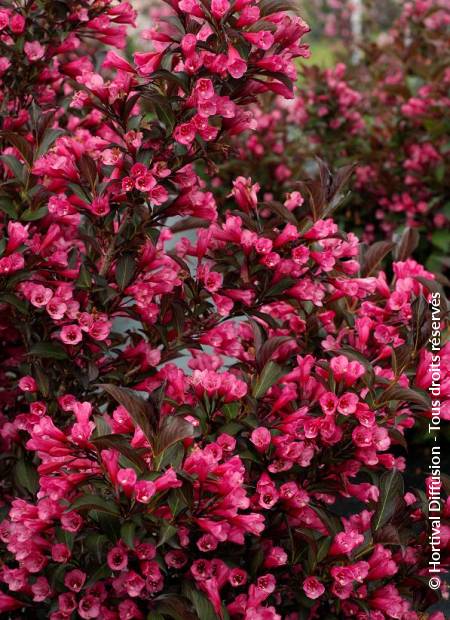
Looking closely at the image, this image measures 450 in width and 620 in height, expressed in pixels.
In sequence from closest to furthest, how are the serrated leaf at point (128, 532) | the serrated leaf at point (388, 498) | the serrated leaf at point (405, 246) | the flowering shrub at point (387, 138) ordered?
the serrated leaf at point (128, 532)
the serrated leaf at point (388, 498)
the serrated leaf at point (405, 246)
the flowering shrub at point (387, 138)

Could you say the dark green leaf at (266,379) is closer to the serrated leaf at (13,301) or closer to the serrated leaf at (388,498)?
the serrated leaf at (388,498)

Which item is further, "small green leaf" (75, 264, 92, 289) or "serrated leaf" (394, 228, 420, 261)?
"serrated leaf" (394, 228, 420, 261)

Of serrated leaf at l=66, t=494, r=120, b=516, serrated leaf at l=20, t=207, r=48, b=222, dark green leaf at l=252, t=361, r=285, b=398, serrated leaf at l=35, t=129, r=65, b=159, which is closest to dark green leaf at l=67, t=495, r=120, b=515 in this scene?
serrated leaf at l=66, t=494, r=120, b=516

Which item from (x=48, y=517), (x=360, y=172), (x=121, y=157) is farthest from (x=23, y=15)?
(x=360, y=172)

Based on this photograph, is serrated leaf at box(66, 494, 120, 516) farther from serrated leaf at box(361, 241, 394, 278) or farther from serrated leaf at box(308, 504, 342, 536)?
serrated leaf at box(361, 241, 394, 278)

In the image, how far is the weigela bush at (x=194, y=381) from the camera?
163 cm

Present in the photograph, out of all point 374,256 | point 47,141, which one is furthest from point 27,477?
point 374,256

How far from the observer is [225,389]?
5.70 feet

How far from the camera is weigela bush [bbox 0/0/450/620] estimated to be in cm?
163

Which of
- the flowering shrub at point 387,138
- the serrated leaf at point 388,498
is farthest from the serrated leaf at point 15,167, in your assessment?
the flowering shrub at point 387,138

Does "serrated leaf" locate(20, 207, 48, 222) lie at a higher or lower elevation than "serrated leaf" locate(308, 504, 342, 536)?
higher

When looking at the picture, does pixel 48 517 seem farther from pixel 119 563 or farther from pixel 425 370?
pixel 425 370

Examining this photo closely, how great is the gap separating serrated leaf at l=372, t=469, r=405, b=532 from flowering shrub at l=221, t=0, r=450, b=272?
2.73 meters

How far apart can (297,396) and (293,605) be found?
1.58 feet
